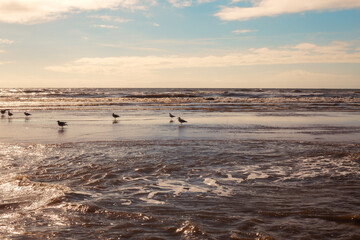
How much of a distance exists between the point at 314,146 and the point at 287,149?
1245 millimetres

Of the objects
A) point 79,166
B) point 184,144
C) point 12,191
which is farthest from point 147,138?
point 12,191

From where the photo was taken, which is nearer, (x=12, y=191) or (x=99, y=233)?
(x=99, y=233)

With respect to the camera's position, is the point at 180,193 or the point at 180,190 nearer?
the point at 180,193

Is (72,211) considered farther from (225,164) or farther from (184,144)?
(184,144)

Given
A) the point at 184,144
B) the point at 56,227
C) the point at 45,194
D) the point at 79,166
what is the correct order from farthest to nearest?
the point at 184,144 < the point at 79,166 < the point at 45,194 < the point at 56,227

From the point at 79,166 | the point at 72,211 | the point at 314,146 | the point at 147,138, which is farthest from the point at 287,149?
the point at 72,211

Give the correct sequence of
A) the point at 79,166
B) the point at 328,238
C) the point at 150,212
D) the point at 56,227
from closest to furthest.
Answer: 1. the point at 328,238
2. the point at 56,227
3. the point at 150,212
4. the point at 79,166

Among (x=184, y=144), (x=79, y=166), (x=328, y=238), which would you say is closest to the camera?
(x=328, y=238)

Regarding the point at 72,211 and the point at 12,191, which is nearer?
the point at 72,211

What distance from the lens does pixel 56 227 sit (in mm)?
4973

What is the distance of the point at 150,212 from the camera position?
221 inches

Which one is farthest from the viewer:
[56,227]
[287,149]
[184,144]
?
[184,144]

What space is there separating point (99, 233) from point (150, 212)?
1046mm

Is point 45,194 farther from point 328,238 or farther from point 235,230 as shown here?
point 328,238
